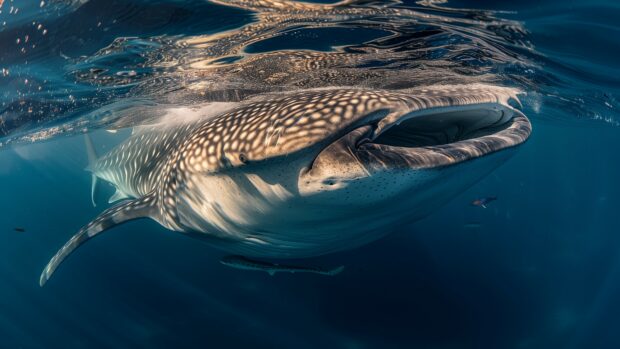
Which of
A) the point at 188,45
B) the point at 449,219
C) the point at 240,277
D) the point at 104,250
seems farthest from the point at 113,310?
the point at 449,219

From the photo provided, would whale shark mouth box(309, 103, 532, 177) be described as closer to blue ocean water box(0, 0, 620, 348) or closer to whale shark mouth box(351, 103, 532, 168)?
whale shark mouth box(351, 103, 532, 168)

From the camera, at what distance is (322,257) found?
8.73m

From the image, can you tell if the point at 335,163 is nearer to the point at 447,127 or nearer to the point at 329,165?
the point at 329,165

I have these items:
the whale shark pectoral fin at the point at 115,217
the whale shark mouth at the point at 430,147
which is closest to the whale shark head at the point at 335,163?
the whale shark mouth at the point at 430,147

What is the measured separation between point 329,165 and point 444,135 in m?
2.18

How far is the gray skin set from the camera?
240cm

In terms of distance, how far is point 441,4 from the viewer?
15.8 ft

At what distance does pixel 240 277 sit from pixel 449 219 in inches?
311

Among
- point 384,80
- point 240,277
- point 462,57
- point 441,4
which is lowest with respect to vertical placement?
point 240,277

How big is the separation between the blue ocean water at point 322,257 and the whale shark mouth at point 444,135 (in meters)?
1.79

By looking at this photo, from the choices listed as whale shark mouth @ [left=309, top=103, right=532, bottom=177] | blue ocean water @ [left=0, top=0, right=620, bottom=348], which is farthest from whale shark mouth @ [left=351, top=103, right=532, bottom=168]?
blue ocean water @ [left=0, top=0, right=620, bottom=348]

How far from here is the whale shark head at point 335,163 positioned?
94.1 inches

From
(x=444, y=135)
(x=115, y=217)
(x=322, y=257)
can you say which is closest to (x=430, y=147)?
(x=444, y=135)

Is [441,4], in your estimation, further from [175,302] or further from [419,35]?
[175,302]
